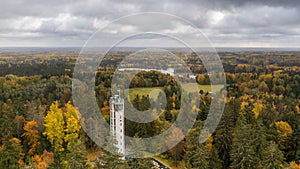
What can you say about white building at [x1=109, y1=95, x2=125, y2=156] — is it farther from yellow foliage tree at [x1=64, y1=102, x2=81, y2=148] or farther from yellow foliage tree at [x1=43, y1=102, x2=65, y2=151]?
yellow foliage tree at [x1=43, y1=102, x2=65, y2=151]

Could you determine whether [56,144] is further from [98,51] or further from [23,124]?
[98,51]

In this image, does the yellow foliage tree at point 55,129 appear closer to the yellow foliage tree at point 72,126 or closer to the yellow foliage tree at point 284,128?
the yellow foliage tree at point 72,126

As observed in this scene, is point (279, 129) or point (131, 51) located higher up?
point (131, 51)

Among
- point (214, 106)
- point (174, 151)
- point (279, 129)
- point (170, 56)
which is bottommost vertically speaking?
point (174, 151)

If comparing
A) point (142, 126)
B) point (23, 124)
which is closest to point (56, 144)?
point (23, 124)

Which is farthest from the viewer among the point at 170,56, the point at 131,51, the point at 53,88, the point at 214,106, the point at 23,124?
the point at 53,88

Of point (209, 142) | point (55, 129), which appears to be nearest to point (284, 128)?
point (209, 142)

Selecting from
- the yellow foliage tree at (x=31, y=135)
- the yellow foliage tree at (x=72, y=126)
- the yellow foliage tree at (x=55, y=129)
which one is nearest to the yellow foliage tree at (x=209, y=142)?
the yellow foliage tree at (x=72, y=126)

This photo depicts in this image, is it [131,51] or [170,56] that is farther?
[170,56]
